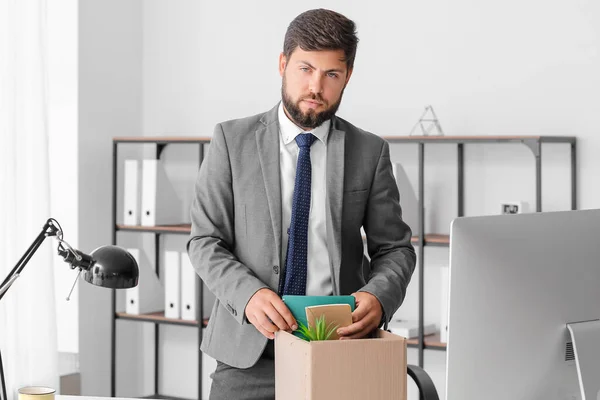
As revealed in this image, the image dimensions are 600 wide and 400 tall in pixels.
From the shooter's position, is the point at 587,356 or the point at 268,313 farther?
the point at 268,313

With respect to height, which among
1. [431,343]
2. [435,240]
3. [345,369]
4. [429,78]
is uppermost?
[429,78]

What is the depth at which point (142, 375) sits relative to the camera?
15.8 feet

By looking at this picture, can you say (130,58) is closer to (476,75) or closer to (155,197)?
(155,197)

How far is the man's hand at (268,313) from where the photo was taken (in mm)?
1705

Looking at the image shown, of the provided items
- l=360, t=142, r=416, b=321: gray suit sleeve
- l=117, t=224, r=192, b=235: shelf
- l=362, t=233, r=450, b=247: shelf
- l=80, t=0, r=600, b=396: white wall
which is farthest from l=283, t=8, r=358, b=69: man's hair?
l=117, t=224, r=192, b=235: shelf

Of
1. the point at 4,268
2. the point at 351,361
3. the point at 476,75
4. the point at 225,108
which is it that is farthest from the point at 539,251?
the point at 225,108

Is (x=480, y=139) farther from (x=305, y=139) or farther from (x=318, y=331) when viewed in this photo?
(x=318, y=331)

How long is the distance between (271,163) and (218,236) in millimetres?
209

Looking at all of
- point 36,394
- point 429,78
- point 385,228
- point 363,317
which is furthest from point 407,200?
point 36,394

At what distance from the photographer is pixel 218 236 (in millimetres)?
2010

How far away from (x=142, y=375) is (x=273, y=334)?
323 cm

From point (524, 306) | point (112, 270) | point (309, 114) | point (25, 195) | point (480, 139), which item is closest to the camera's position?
point (524, 306)

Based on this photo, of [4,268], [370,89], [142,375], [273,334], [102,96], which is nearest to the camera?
[273,334]

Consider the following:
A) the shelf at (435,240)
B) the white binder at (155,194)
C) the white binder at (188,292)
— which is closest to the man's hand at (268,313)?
the shelf at (435,240)
